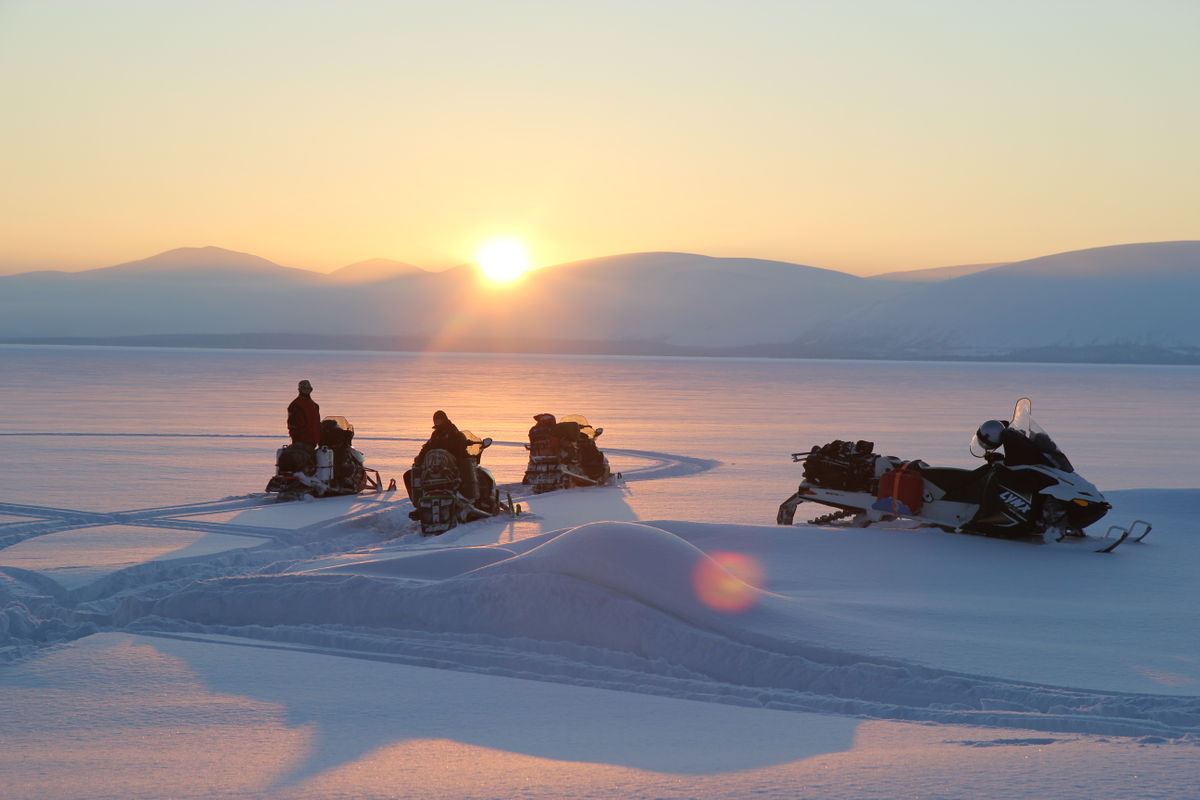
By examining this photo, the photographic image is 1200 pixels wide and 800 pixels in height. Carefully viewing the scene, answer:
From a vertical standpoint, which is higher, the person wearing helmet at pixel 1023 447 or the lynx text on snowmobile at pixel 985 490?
the person wearing helmet at pixel 1023 447

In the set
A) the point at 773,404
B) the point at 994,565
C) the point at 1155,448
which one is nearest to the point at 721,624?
the point at 994,565

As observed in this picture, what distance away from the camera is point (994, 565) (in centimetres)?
920

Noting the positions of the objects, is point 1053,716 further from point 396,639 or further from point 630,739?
point 396,639

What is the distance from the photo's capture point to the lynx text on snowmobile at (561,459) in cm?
1603

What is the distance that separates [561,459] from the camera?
16.2 m

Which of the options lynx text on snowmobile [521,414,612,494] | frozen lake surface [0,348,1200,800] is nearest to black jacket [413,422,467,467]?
frozen lake surface [0,348,1200,800]

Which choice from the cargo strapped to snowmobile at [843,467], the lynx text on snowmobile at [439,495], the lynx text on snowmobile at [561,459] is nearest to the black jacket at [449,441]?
the lynx text on snowmobile at [439,495]

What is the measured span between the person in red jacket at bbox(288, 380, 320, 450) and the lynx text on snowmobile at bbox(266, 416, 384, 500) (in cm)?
16

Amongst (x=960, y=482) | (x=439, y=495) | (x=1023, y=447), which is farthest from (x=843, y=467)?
(x=439, y=495)

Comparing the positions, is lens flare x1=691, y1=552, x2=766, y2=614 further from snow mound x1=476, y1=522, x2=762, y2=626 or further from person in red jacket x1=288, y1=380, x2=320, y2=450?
person in red jacket x1=288, y1=380, x2=320, y2=450

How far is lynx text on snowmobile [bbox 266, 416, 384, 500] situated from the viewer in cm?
1455

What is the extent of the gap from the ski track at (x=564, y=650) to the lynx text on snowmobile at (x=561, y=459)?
7.22 meters

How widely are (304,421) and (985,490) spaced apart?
352 inches

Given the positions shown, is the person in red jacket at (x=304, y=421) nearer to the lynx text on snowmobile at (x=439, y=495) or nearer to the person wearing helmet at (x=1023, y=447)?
the lynx text on snowmobile at (x=439, y=495)
